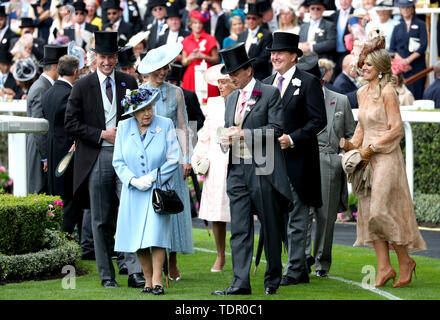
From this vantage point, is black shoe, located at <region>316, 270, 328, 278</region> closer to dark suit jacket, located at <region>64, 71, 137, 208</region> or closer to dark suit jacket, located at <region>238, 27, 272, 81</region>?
dark suit jacket, located at <region>64, 71, 137, 208</region>

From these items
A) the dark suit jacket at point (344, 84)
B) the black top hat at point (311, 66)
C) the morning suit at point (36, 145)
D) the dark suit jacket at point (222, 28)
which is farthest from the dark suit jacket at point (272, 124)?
the dark suit jacket at point (222, 28)

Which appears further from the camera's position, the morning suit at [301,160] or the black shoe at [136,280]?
the morning suit at [301,160]

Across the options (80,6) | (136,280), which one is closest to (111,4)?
(80,6)

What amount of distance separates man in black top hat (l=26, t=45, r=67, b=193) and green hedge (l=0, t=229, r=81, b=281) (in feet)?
6.32

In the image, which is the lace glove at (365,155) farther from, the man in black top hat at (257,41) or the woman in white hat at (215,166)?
the man in black top hat at (257,41)

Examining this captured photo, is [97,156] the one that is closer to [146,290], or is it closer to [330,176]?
[146,290]

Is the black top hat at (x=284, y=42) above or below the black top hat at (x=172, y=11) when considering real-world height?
below

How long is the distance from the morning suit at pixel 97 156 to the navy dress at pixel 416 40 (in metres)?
7.64

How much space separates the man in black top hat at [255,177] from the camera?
9039 millimetres

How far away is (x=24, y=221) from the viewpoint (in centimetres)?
1016

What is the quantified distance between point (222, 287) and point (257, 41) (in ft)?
27.4

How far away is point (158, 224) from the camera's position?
29.8 ft
